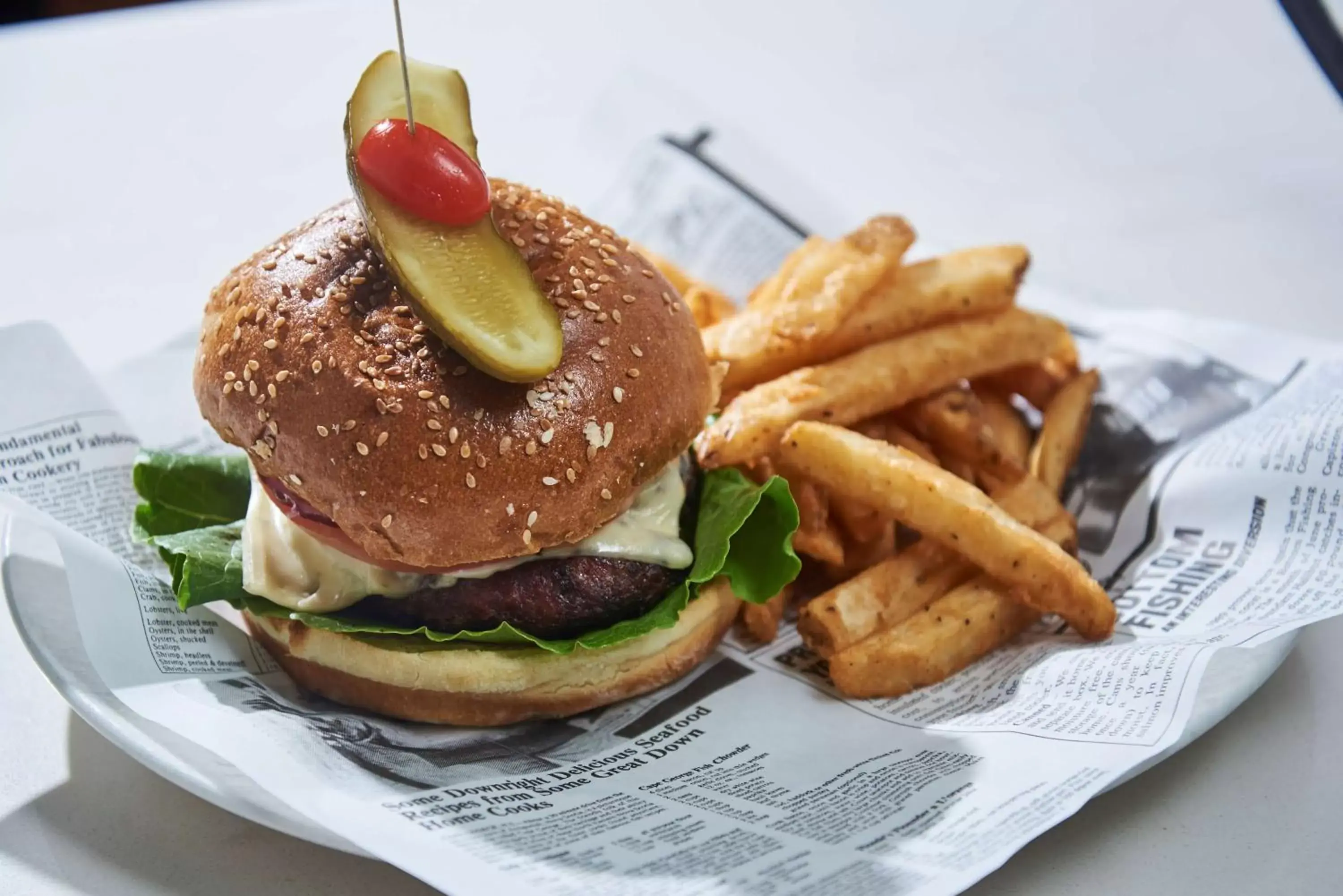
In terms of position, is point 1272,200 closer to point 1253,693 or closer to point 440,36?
point 1253,693

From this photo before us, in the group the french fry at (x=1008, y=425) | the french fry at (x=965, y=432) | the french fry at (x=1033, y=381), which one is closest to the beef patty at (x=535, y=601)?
the french fry at (x=965, y=432)

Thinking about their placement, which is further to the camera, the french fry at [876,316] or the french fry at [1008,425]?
the french fry at [1008,425]

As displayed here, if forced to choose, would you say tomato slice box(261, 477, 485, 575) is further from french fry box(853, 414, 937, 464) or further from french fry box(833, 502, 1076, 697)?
french fry box(853, 414, 937, 464)

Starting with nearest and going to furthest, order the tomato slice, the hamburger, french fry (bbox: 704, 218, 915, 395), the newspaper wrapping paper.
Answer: the newspaper wrapping paper, the hamburger, the tomato slice, french fry (bbox: 704, 218, 915, 395)

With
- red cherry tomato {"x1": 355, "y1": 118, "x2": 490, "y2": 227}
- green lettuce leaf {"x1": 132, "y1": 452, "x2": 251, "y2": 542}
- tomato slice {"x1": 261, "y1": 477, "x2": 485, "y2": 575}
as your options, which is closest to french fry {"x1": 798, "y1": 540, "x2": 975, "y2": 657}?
tomato slice {"x1": 261, "y1": 477, "x2": 485, "y2": 575}

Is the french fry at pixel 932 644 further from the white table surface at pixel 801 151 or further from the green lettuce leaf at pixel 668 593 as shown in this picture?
the white table surface at pixel 801 151

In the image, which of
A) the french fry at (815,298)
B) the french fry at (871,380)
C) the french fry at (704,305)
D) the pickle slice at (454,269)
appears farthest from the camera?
the french fry at (704,305)

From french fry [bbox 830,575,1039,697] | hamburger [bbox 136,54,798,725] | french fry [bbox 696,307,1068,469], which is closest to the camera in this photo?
hamburger [bbox 136,54,798,725]
